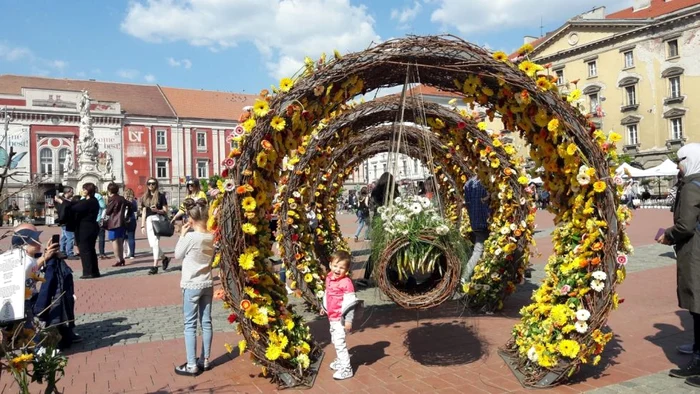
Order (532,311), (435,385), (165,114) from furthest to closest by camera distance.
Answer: (165,114) → (532,311) → (435,385)

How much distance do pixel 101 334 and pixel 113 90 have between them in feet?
187

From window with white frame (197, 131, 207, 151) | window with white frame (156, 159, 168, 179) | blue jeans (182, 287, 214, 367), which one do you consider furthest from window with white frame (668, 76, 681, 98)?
window with white frame (156, 159, 168, 179)

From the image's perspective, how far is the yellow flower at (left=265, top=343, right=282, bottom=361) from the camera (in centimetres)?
445

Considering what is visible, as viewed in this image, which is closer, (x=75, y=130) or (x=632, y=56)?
(x=632, y=56)

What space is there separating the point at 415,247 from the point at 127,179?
178ft

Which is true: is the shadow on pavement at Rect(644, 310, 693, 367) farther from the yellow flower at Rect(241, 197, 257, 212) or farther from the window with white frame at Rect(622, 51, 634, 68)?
the window with white frame at Rect(622, 51, 634, 68)

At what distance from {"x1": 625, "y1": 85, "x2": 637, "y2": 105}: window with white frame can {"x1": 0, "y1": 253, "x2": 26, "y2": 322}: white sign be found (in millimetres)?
48594

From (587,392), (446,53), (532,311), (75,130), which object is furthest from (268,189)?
(75,130)

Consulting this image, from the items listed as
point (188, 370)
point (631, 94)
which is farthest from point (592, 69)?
point (188, 370)

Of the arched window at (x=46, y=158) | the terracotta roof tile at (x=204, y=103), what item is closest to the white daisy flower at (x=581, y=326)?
the arched window at (x=46, y=158)

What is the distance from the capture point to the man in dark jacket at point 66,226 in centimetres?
1011

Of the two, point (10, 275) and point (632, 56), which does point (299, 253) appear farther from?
point (632, 56)

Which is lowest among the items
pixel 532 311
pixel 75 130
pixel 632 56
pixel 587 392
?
pixel 587 392

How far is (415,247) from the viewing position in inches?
179
